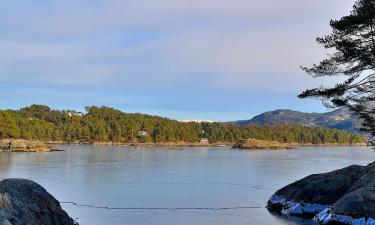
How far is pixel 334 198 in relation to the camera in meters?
32.9

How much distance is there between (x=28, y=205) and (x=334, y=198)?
20.5 metres

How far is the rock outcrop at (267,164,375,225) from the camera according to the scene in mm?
26438

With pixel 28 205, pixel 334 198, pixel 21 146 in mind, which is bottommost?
pixel 334 198

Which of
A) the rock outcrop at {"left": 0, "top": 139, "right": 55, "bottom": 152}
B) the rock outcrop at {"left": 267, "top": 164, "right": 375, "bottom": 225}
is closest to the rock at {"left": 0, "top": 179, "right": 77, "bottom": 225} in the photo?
the rock outcrop at {"left": 267, "top": 164, "right": 375, "bottom": 225}

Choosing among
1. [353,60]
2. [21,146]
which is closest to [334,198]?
[353,60]

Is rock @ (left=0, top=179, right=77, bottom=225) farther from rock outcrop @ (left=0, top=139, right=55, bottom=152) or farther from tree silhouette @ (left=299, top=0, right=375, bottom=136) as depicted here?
rock outcrop @ (left=0, top=139, right=55, bottom=152)

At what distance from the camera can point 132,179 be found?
59812 millimetres

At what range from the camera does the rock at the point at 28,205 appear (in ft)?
61.1

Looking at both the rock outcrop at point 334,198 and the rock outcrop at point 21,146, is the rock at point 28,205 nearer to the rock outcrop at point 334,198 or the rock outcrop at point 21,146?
the rock outcrop at point 334,198

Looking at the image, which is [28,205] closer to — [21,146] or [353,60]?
[353,60]

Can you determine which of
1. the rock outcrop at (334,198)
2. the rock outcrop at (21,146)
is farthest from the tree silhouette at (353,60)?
the rock outcrop at (21,146)

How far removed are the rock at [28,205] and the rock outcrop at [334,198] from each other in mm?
14478

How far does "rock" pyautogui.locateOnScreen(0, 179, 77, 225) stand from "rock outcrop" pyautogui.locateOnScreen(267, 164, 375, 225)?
47.5 feet

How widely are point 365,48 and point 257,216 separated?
13.4 meters
